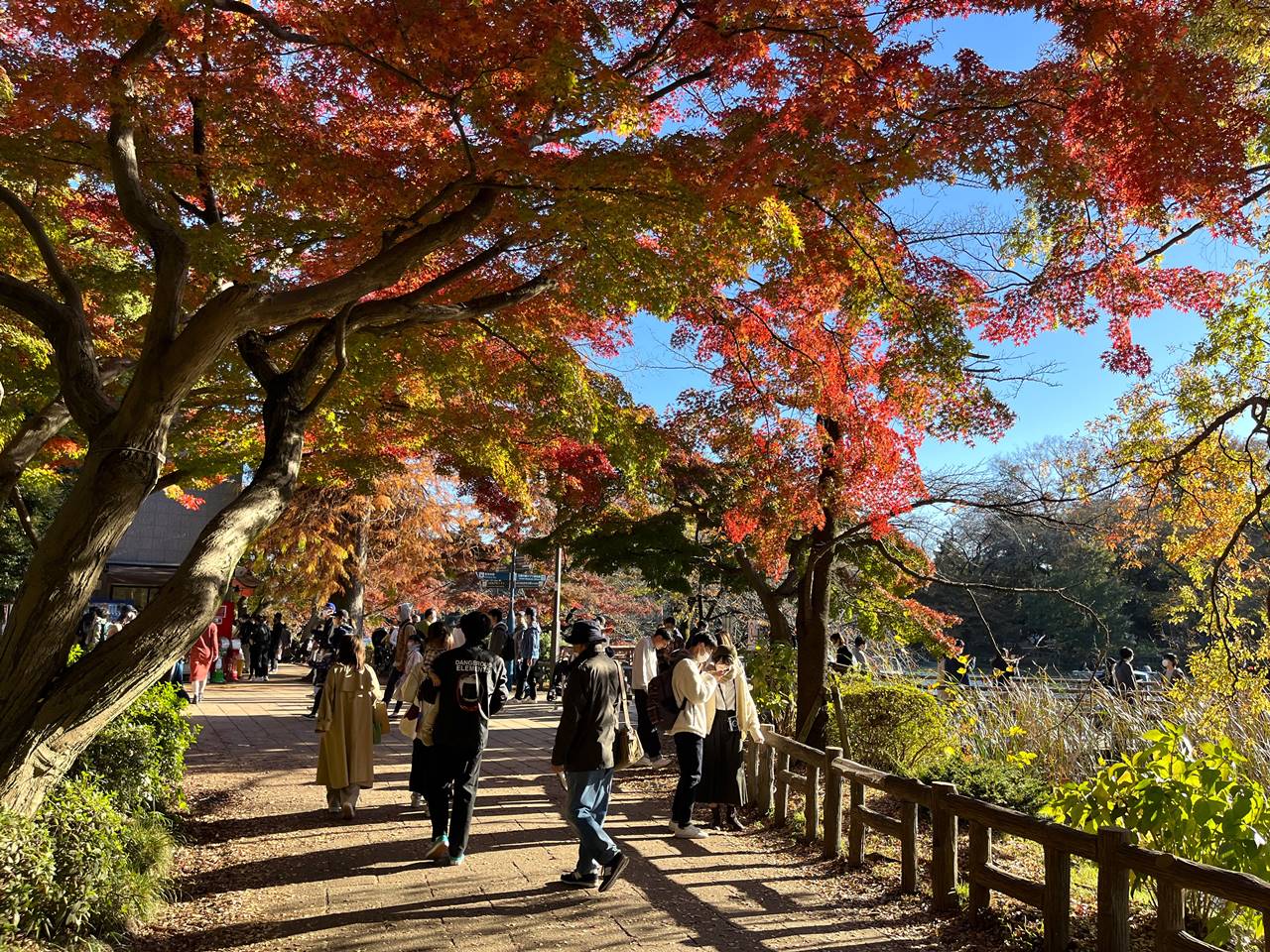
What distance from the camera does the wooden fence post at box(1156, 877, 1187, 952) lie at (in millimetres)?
4164

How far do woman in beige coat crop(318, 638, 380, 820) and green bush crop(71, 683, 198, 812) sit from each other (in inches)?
43.3

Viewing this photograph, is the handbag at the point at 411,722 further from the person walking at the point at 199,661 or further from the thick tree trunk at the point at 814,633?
the person walking at the point at 199,661

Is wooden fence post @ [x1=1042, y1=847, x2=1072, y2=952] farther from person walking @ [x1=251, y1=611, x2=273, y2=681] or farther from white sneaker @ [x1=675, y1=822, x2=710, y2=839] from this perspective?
person walking @ [x1=251, y1=611, x2=273, y2=681]

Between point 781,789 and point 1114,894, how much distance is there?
3724 millimetres

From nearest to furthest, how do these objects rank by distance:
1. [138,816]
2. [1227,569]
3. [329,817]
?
[138,816] → [329,817] → [1227,569]

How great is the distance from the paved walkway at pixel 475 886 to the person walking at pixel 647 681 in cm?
124

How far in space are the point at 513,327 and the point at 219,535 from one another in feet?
15.2

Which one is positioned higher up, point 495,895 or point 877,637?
point 877,637

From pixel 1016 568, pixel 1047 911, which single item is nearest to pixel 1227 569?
pixel 1047 911

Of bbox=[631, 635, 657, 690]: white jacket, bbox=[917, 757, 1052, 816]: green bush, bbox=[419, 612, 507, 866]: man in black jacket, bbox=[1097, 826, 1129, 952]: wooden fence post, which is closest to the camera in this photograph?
bbox=[1097, 826, 1129, 952]: wooden fence post

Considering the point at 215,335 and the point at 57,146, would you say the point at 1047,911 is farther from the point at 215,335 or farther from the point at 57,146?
the point at 57,146

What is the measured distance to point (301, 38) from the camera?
21.1ft

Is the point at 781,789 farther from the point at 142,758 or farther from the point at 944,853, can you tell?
the point at 142,758

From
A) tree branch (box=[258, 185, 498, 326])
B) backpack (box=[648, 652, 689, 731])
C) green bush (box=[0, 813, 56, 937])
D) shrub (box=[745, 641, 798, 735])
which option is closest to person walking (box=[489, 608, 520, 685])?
shrub (box=[745, 641, 798, 735])
